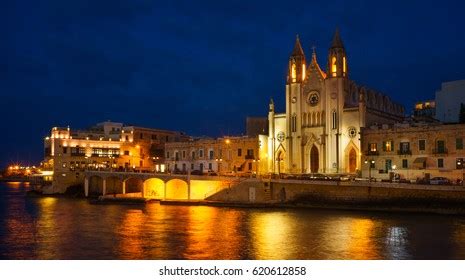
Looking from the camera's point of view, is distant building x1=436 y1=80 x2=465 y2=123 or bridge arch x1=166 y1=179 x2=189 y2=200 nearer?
bridge arch x1=166 y1=179 x2=189 y2=200

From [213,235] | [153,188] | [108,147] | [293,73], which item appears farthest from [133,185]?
[213,235]

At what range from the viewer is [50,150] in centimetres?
12781

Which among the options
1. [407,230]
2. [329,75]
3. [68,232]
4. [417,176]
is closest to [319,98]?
[329,75]

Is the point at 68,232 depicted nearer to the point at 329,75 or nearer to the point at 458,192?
the point at 458,192

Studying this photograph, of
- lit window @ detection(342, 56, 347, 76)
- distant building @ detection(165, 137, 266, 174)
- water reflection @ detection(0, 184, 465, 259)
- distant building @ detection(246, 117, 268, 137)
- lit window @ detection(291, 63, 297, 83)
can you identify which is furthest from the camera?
distant building @ detection(246, 117, 268, 137)

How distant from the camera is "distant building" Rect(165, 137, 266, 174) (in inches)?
3650

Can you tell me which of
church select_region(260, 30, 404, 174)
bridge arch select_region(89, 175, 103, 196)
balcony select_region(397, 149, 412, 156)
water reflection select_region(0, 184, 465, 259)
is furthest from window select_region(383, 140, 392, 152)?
bridge arch select_region(89, 175, 103, 196)

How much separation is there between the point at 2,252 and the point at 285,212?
3327 centimetres

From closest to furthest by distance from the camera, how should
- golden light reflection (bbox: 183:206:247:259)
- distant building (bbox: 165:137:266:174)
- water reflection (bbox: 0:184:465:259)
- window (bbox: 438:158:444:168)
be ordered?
golden light reflection (bbox: 183:206:247:259) < water reflection (bbox: 0:184:465:259) < window (bbox: 438:158:444:168) < distant building (bbox: 165:137:266:174)

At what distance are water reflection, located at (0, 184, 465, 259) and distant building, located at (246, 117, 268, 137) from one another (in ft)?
133

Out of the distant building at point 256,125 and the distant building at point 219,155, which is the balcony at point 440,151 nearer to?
the distant building at point 219,155

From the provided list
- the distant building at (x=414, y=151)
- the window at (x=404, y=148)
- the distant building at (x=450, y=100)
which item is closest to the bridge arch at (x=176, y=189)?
the distant building at (x=414, y=151)

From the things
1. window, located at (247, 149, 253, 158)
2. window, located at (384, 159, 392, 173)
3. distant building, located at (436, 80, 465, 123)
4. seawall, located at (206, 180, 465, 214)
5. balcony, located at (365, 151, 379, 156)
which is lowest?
seawall, located at (206, 180, 465, 214)

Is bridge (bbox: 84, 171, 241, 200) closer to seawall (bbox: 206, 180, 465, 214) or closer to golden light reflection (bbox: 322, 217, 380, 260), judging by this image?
seawall (bbox: 206, 180, 465, 214)
